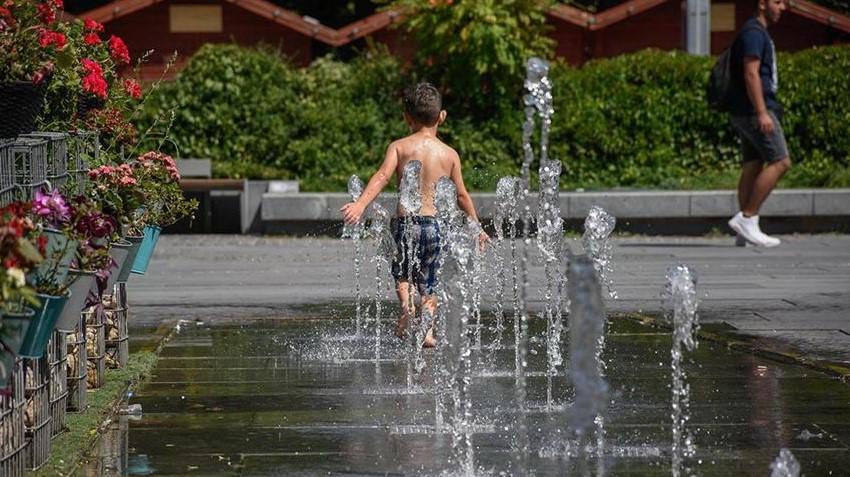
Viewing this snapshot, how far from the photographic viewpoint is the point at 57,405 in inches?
244

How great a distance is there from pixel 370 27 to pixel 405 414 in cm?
1572

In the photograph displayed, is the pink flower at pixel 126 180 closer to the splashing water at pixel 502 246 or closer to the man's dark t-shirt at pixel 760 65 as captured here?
the splashing water at pixel 502 246

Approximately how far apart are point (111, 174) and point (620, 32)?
17.5 meters

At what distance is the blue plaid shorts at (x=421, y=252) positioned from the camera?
901 cm

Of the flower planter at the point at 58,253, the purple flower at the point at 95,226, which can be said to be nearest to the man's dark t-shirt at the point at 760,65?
the purple flower at the point at 95,226

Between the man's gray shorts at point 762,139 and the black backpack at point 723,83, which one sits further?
the black backpack at point 723,83

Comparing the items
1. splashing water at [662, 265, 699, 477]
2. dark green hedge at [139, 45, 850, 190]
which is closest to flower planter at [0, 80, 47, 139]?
splashing water at [662, 265, 699, 477]

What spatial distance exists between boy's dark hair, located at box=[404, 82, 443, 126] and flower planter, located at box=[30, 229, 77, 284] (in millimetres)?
4333

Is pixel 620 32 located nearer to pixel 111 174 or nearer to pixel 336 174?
pixel 336 174

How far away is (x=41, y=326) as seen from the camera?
4711 millimetres

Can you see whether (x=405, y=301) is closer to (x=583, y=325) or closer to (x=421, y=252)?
(x=421, y=252)

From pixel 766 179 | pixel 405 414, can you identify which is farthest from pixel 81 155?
pixel 766 179

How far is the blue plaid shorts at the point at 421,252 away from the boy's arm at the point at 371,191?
234 millimetres

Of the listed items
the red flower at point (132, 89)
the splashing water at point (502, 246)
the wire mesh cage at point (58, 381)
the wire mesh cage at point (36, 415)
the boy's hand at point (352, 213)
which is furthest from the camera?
the splashing water at point (502, 246)
